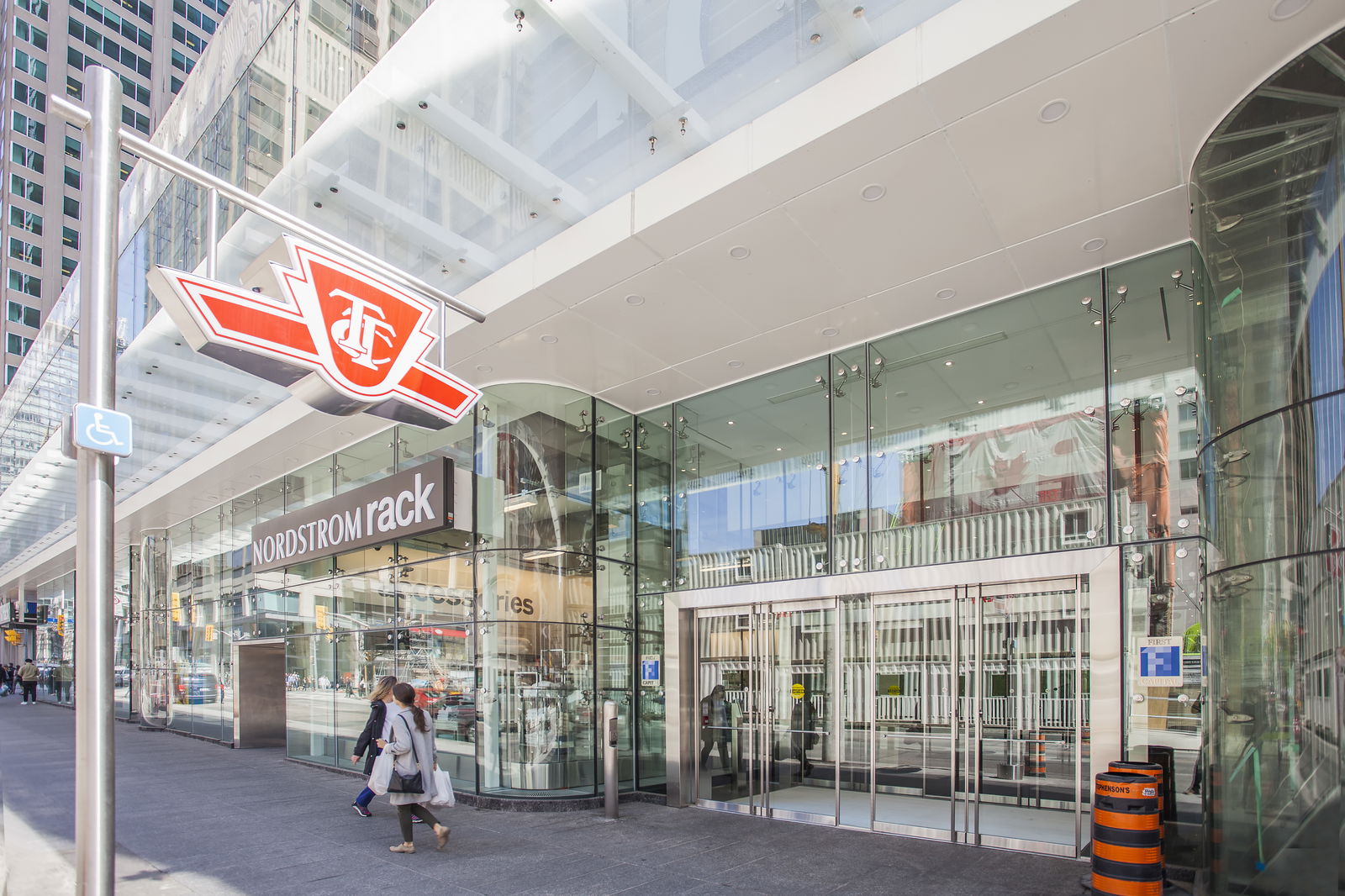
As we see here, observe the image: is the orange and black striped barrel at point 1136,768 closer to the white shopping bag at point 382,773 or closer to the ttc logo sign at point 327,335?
the ttc logo sign at point 327,335

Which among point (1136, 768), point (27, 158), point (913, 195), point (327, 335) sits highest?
point (27, 158)

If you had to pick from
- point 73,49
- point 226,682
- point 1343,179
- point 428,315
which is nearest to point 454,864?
point 428,315

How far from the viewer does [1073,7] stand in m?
4.61

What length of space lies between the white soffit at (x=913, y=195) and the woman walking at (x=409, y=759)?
4014 millimetres

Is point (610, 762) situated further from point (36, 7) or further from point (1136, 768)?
point (36, 7)

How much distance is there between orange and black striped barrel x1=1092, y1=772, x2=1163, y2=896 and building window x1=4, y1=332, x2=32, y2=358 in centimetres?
7060

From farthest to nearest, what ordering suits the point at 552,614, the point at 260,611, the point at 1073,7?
the point at 260,611
the point at 552,614
the point at 1073,7

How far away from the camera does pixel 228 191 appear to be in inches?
189

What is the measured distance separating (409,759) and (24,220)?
73012 millimetres

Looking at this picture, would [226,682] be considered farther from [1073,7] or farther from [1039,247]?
[1073,7]

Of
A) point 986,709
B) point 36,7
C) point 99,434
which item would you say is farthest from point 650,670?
point 36,7

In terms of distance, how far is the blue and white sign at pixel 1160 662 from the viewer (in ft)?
22.6

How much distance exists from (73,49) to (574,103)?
75.6 m

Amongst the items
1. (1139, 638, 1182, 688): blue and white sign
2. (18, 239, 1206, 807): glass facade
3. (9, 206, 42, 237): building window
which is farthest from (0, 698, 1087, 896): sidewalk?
(9, 206, 42, 237): building window
